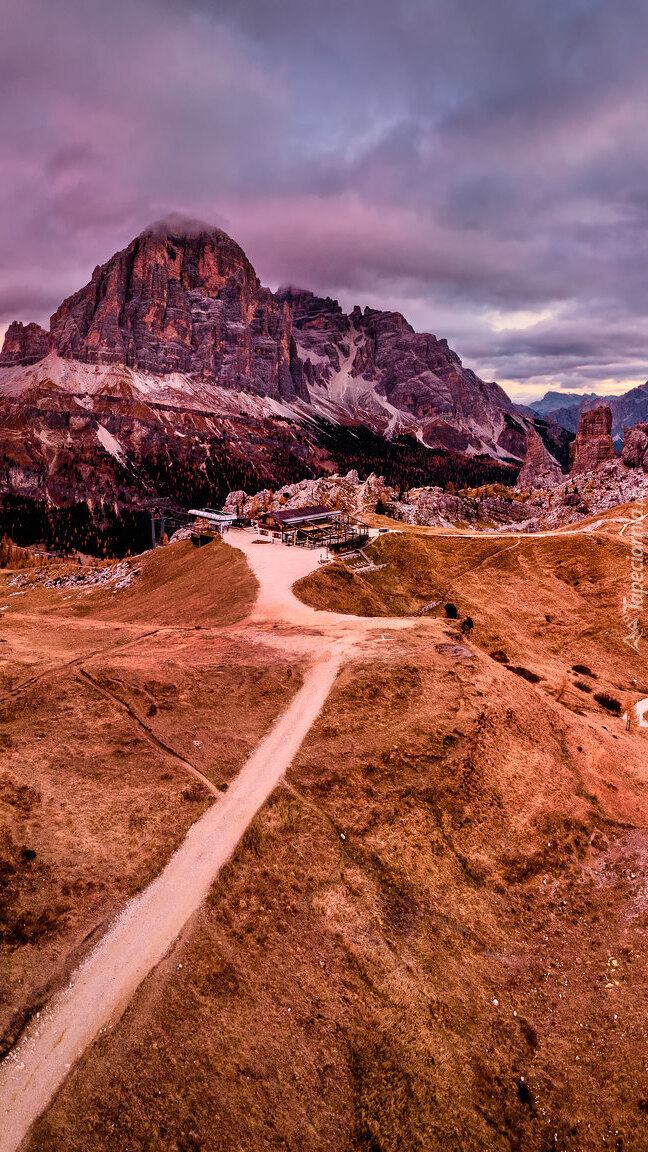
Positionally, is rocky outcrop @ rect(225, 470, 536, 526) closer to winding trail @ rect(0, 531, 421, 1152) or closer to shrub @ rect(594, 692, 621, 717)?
shrub @ rect(594, 692, 621, 717)

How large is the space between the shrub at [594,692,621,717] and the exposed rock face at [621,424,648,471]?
5806 inches

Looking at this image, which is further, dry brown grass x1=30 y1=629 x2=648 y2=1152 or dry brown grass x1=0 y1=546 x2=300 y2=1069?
dry brown grass x1=0 y1=546 x2=300 y2=1069

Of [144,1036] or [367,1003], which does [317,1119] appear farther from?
[144,1036]

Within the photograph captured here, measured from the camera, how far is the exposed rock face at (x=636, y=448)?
6772 inches

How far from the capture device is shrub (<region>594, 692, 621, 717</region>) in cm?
5177

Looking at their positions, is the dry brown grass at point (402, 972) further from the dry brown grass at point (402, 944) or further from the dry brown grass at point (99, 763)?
the dry brown grass at point (99, 763)

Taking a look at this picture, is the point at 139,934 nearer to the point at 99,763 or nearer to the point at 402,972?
the point at 99,763

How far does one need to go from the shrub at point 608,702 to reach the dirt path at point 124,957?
124 feet

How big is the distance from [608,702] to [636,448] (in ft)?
512

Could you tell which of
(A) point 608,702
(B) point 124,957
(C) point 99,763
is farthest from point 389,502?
(B) point 124,957

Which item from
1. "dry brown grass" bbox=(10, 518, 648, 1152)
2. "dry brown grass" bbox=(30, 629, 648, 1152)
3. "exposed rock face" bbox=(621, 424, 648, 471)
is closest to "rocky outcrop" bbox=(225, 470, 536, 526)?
"exposed rock face" bbox=(621, 424, 648, 471)

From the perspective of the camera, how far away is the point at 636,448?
175 metres

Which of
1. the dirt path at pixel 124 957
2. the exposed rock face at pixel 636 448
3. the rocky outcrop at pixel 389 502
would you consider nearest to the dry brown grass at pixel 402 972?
the dirt path at pixel 124 957

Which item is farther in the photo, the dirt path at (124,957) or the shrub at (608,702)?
the shrub at (608,702)
